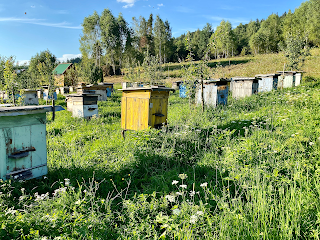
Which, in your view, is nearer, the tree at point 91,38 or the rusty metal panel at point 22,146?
the rusty metal panel at point 22,146

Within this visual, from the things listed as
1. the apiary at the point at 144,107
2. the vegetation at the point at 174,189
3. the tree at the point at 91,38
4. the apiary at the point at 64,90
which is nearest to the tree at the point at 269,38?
the tree at the point at 91,38

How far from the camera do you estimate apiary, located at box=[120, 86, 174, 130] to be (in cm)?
594

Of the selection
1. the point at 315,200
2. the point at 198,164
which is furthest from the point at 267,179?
the point at 198,164

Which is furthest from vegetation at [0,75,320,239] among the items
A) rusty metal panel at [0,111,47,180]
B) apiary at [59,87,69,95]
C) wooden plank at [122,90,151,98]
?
apiary at [59,87,69,95]

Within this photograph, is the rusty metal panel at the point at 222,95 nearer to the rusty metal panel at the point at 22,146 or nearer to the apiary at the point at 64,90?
the rusty metal panel at the point at 22,146

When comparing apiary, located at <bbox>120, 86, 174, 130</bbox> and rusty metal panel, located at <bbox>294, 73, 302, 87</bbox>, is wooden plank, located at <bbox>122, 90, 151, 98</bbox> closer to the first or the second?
apiary, located at <bbox>120, 86, 174, 130</bbox>

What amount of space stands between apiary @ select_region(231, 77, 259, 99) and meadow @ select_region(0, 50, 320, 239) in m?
5.50

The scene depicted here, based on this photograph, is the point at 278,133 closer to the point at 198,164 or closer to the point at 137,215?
the point at 198,164

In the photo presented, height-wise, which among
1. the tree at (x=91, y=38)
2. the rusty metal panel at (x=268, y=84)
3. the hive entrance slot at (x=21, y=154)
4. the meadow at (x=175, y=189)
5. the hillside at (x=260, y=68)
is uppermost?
the tree at (x=91, y=38)

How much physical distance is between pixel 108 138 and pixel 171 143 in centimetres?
203

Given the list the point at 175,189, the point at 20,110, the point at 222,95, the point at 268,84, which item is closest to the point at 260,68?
the point at 268,84

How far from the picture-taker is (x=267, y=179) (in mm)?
2916

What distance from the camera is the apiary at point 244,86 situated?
41.7 feet

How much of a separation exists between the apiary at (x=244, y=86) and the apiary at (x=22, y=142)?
11421mm
